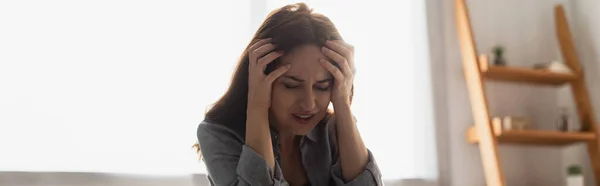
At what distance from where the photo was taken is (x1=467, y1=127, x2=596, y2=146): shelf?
2119 mm

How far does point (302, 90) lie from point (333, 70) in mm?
65

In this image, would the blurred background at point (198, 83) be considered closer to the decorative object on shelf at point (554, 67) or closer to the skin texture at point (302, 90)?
the decorative object on shelf at point (554, 67)

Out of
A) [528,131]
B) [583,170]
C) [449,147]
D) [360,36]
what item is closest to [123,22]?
[360,36]

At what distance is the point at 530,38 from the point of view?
2.45 m

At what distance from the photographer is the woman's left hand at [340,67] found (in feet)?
3.98

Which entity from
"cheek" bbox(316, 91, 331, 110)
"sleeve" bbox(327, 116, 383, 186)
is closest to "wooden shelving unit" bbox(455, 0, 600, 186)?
"sleeve" bbox(327, 116, 383, 186)

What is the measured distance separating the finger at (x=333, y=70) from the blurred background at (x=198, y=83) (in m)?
0.75

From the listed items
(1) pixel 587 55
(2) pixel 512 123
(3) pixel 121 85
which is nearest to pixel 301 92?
(3) pixel 121 85

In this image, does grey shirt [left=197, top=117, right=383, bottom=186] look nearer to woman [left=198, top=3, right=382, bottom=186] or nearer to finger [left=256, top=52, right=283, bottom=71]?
woman [left=198, top=3, right=382, bottom=186]

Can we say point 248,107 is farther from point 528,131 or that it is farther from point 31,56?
point 528,131

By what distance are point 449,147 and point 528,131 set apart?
247 mm

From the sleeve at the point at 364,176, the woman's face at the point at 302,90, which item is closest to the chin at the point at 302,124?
the woman's face at the point at 302,90

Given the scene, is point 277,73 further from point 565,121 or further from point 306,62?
point 565,121

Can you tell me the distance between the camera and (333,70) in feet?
3.97
